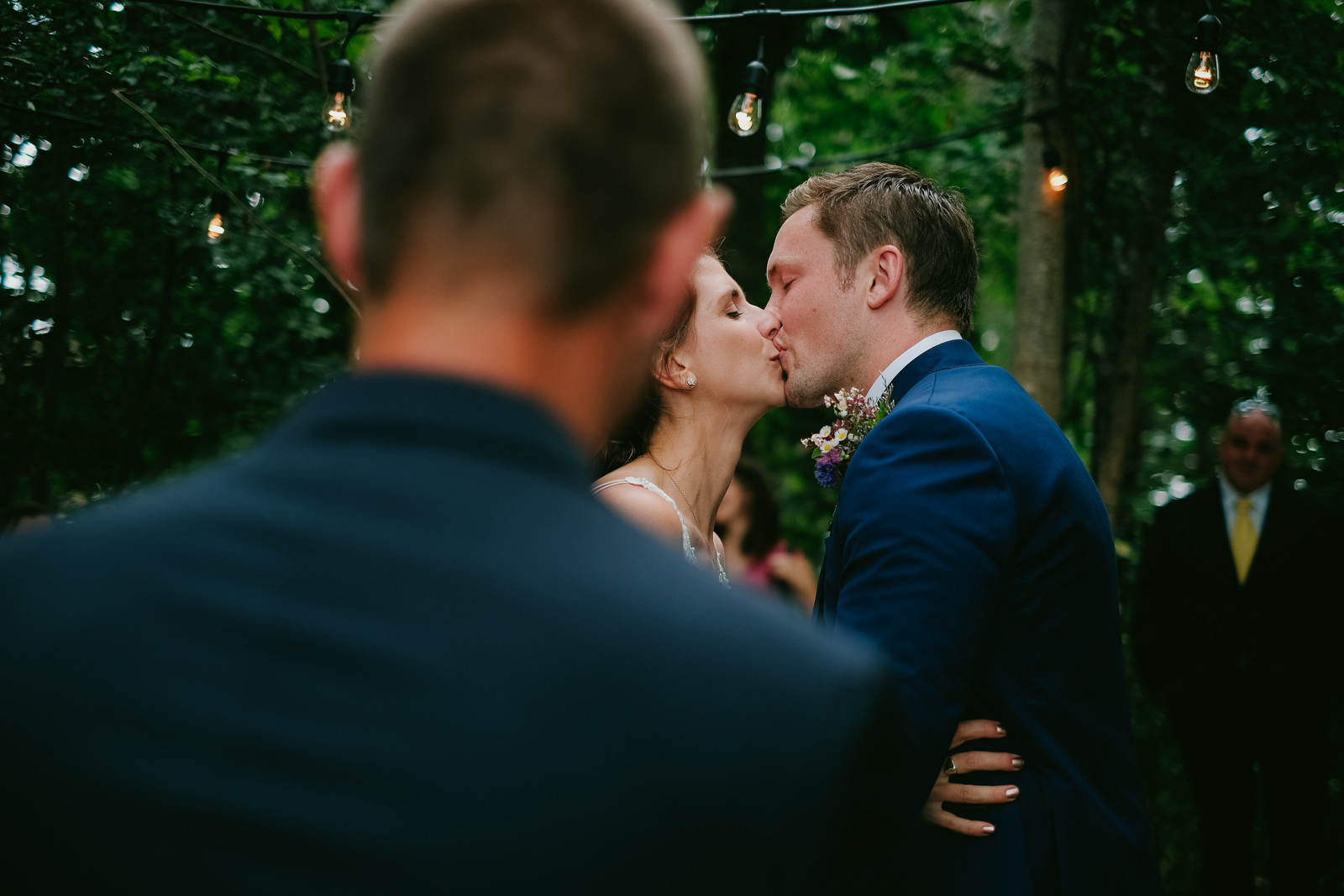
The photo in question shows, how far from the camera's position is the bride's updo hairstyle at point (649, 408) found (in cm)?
307

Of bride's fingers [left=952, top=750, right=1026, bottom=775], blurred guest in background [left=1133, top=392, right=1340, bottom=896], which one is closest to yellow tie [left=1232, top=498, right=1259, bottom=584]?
blurred guest in background [left=1133, top=392, right=1340, bottom=896]

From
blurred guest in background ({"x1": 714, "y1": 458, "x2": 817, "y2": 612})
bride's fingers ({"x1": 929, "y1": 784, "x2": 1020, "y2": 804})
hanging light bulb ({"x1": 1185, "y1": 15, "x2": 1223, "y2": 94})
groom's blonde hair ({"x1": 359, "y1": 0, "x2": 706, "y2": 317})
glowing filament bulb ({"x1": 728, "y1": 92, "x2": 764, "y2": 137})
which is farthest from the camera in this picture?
blurred guest in background ({"x1": 714, "y1": 458, "x2": 817, "y2": 612})

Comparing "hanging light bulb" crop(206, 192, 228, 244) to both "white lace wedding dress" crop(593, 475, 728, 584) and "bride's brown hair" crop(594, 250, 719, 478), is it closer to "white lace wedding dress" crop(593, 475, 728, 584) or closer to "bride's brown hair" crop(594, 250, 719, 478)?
"bride's brown hair" crop(594, 250, 719, 478)

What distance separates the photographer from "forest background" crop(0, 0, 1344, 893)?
523 centimetres

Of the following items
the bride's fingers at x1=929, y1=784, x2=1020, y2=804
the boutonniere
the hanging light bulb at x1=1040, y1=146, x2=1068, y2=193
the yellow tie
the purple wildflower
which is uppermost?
the hanging light bulb at x1=1040, y1=146, x2=1068, y2=193

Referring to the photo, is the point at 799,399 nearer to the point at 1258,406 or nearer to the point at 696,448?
the point at 696,448

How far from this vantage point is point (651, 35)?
82 centimetres

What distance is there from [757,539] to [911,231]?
13.7 ft

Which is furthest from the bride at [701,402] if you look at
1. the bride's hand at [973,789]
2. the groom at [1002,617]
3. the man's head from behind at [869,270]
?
the bride's hand at [973,789]

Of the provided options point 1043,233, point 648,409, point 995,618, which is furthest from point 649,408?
point 1043,233

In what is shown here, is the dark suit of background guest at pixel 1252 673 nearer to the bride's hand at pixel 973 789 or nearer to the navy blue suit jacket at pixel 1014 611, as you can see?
the navy blue suit jacket at pixel 1014 611

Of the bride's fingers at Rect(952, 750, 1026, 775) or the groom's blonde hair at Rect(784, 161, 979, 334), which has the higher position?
the groom's blonde hair at Rect(784, 161, 979, 334)

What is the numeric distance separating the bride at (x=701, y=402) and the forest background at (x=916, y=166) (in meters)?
1.85

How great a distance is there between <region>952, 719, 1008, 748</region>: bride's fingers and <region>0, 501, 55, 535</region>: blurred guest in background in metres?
5.32
